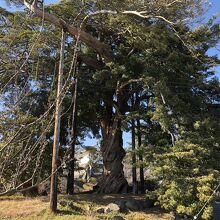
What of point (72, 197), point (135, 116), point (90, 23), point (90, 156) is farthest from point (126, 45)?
point (90, 156)

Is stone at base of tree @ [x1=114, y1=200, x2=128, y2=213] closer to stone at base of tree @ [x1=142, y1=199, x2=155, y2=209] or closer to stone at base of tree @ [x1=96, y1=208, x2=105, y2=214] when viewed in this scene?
stone at base of tree @ [x1=96, y1=208, x2=105, y2=214]

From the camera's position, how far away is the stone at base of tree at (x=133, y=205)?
57.1ft

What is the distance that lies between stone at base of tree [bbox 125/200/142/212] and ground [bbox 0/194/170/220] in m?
0.49

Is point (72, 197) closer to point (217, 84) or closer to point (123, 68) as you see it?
point (123, 68)

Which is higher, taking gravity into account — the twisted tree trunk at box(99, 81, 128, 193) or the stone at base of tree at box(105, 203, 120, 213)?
the twisted tree trunk at box(99, 81, 128, 193)

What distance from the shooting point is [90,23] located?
2123cm

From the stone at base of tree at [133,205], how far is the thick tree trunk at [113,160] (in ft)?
13.1

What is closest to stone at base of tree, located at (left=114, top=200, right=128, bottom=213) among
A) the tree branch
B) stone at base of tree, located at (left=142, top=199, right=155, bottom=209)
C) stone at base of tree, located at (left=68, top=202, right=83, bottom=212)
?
stone at base of tree, located at (left=142, top=199, right=155, bottom=209)

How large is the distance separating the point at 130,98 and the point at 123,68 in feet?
16.2

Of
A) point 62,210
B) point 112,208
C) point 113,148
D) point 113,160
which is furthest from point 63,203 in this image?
point 113,148

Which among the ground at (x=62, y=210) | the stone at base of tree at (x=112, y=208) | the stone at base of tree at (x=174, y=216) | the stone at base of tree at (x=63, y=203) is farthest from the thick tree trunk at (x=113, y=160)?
the stone at base of tree at (x=174, y=216)

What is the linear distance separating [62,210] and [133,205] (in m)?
3.54

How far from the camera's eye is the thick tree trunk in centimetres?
2184

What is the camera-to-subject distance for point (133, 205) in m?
17.5
